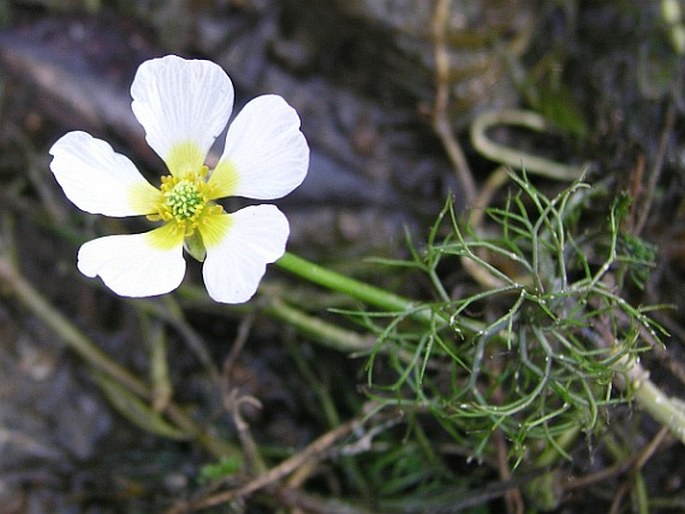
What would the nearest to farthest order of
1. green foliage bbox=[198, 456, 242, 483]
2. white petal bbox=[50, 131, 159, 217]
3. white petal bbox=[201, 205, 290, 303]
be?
white petal bbox=[201, 205, 290, 303], white petal bbox=[50, 131, 159, 217], green foliage bbox=[198, 456, 242, 483]

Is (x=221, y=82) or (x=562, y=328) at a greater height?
(x=221, y=82)

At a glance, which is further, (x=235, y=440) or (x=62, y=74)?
(x=62, y=74)

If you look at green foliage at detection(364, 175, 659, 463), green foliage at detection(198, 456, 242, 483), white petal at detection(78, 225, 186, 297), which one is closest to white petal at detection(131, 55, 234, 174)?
white petal at detection(78, 225, 186, 297)

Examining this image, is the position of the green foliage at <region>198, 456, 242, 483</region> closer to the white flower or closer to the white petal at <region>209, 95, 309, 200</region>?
the white flower

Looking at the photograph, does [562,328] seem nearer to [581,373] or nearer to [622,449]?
[581,373]

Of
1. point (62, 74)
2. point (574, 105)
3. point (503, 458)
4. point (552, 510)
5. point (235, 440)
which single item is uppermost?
point (62, 74)

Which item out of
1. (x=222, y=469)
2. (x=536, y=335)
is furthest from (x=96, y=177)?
(x=536, y=335)

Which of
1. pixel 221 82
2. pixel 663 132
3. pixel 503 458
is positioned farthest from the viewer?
pixel 663 132

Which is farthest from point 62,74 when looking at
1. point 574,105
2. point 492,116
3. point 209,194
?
point 574,105
